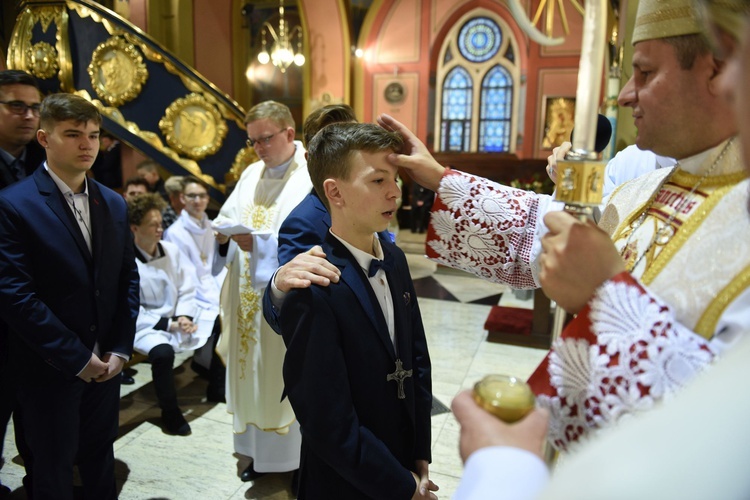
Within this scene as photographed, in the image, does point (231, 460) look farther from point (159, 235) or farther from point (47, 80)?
point (47, 80)

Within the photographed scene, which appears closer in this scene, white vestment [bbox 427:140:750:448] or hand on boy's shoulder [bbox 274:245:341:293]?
white vestment [bbox 427:140:750:448]

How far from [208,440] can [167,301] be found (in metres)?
1.02

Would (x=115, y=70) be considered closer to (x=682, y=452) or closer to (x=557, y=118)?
(x=682, y=452)

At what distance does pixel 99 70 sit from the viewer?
16.9 ft

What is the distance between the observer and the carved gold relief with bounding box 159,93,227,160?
538 centimetres

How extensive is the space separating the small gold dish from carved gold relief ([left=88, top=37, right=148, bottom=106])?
5476mm

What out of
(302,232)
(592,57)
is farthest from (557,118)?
(592,57)

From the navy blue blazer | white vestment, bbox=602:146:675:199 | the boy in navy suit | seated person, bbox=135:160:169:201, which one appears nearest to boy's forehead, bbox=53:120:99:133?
the navy blue blazer

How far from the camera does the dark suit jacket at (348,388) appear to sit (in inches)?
55.5

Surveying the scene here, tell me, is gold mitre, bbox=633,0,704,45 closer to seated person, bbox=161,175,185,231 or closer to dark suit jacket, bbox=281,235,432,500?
dark suit jacket, bbox=281,235,432,500

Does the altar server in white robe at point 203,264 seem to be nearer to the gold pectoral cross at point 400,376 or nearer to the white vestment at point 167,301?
the white vestment at point 167,301

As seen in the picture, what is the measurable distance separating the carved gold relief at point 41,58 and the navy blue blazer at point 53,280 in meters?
3.57

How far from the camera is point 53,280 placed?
215 cm

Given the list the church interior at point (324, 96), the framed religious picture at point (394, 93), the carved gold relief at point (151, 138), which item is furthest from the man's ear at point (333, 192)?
the framed religious picture at point (394, 93)
